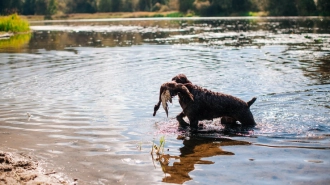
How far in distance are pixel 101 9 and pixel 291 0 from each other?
67.4 metres

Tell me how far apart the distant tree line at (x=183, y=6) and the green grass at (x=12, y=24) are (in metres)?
2.79

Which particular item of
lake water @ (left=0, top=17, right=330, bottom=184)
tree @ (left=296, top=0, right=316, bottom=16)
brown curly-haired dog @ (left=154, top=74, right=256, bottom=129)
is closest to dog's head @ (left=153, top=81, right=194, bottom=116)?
brown curly-haired dog @ (left=154, top=74, right=256, bottom=129)

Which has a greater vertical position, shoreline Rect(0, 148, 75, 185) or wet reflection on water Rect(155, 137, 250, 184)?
shoreline Rect(0, 148, 75, 185)

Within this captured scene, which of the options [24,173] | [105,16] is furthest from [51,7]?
[24,173]

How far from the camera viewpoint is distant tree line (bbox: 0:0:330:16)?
81.6 m

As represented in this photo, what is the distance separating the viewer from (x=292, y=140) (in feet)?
25.8

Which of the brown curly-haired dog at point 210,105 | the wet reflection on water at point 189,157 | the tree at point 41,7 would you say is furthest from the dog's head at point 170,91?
the tree at point 41,7

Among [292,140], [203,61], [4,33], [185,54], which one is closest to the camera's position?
[292,140]

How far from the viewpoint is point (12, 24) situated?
44.2m

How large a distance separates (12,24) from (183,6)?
241 ft

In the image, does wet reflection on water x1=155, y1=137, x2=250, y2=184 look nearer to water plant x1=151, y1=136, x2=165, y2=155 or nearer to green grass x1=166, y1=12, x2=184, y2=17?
water plant x1=151, y1=136, x2=165, y2=155

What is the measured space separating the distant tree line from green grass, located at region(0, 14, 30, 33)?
9.15ft

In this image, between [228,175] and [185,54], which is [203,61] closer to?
[185,54]

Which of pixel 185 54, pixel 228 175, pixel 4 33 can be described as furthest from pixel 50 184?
pixel 4 33
